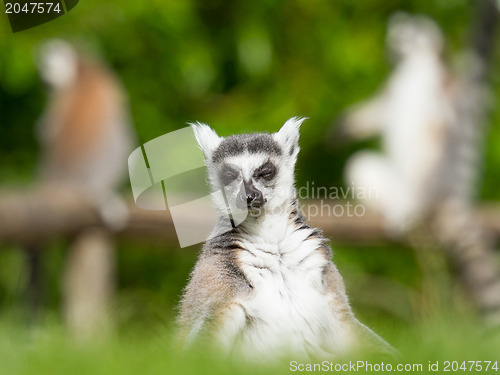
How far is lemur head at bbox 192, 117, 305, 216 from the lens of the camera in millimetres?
1210

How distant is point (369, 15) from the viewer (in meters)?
8.55

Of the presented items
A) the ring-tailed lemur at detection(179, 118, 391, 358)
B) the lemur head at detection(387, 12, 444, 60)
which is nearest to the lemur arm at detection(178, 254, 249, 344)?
the ring-tailed lemur at detection(179, 118, 391, 358)

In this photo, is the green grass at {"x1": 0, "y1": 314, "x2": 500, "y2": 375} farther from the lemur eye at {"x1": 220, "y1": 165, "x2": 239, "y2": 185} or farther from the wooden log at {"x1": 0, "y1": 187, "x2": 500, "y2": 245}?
the wooden log at {"x1": 0, "y1": 187, "x2": 500, "y2": 245}

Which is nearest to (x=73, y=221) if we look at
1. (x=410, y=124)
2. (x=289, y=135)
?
(x=410, y=124)

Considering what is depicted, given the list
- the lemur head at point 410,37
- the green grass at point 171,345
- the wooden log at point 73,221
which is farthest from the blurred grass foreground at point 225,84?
the green grass at point 171,345

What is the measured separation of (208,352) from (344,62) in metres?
6.68

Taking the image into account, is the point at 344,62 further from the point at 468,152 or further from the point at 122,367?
the point at 122,367

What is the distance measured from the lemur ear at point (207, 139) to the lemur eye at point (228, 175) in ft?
0.17

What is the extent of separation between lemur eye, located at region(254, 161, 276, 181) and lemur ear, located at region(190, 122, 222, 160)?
98 millimetres

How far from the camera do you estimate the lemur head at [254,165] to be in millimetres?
1210

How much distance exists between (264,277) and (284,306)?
70 millimetres

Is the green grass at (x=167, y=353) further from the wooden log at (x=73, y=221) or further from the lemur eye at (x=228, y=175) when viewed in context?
the wooden log at (x=73, y=221)

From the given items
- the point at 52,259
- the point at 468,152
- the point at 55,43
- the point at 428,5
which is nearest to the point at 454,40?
the point at 428,5

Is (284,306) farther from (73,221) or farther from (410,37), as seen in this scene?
(410,37)
